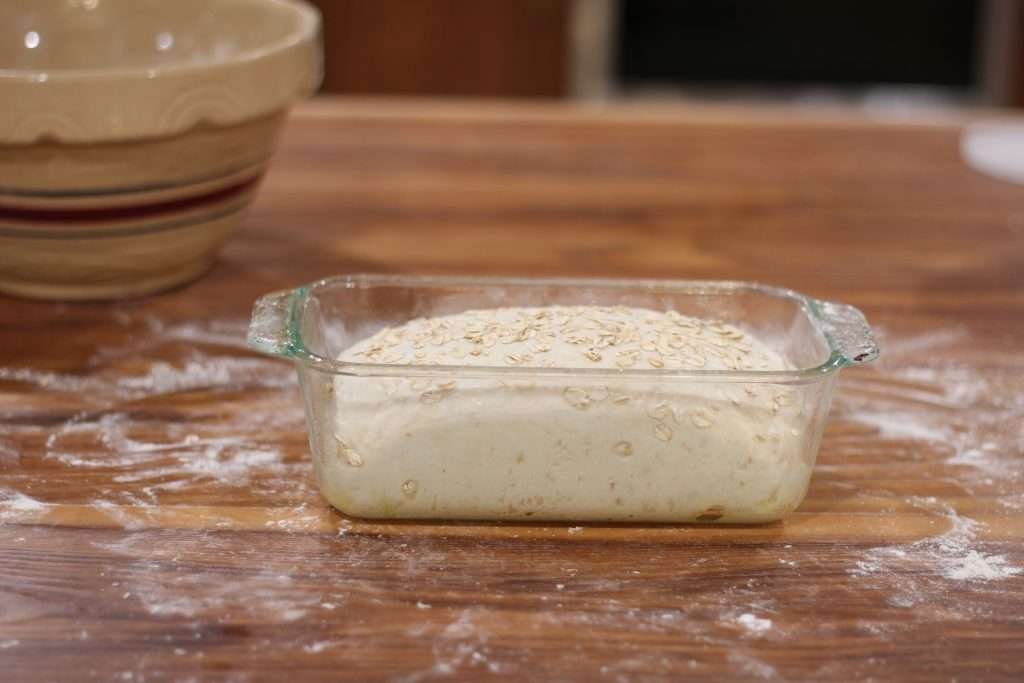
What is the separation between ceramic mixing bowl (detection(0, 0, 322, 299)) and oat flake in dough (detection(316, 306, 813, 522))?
30 centimetres

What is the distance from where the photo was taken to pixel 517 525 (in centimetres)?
64

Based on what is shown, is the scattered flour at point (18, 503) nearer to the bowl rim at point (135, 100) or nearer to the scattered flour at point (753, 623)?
the bowl rim at point (135, 100)

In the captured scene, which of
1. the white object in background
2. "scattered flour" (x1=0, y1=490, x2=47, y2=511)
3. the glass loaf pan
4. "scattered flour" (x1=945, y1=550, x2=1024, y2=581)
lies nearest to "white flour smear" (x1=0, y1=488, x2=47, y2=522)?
"scattered flour" (x1=0, y1=490, x2=47, y2=511)

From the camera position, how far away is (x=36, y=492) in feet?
2.21

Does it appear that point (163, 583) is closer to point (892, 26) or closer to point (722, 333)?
point (722, 333)

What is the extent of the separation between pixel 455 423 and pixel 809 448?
185 millimetres

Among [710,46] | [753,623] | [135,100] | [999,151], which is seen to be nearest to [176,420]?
[135,100]

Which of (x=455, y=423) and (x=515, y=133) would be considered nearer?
(x=455, y=423)

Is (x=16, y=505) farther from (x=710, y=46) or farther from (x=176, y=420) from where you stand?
(x=710, y=46)

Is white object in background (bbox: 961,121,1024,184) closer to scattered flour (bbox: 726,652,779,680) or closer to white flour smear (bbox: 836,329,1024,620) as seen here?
white flour smear (bbox: 836,329,1024,620)

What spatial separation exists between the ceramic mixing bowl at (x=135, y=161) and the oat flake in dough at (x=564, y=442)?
0.30m

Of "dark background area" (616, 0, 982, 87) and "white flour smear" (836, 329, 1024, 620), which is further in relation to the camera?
"dark background area" (616, 0, 982, 87)

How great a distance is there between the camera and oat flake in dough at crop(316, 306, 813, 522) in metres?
0.61

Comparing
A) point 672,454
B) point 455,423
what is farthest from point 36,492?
point 672,454
